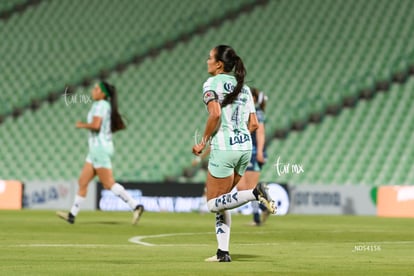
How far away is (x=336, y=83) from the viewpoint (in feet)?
94.1

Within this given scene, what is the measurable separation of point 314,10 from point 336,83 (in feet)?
11.6

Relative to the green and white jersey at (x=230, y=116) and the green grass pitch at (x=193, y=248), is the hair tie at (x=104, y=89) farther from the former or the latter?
the green and white jersey at (x=230, y=116)

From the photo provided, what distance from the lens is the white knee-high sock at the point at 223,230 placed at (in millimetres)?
9883

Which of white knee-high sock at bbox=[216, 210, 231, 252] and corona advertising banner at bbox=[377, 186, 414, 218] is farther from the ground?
corona advertising banner at bbox=[377, 186, 414, 218]

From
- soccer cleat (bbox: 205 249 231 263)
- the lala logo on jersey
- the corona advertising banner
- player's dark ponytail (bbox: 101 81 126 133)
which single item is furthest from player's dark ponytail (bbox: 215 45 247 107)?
the corona advertising banner

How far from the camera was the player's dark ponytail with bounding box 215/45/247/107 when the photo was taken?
9797mm

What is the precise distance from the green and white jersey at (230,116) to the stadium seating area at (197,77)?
15.9m

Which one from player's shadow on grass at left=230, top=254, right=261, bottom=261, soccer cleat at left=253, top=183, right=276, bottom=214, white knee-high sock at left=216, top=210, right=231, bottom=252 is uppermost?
soccer cleat at left=253, top=183, right=276, bottom=214

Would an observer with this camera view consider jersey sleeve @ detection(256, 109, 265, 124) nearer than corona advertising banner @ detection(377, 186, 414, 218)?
Yes

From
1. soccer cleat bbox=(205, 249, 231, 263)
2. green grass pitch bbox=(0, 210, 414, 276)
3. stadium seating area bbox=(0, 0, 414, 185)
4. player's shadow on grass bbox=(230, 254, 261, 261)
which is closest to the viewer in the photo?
green grass pitch bbox=(0, 210, 414, 276)

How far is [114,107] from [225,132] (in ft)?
23.8

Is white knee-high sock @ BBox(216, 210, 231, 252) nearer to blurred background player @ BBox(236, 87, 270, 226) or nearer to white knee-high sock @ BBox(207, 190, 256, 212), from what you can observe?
white knee-high sock @ BBox(207, 190, 256, 212)

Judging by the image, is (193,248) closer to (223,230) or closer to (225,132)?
(223,230)

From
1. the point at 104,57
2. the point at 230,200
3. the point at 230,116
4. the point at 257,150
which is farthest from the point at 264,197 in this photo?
the point at 104,57
